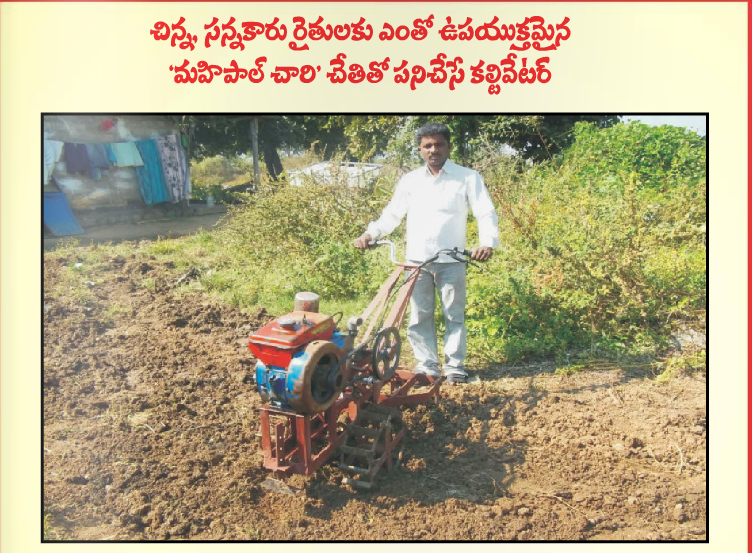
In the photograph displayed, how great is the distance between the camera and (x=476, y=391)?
4.61m

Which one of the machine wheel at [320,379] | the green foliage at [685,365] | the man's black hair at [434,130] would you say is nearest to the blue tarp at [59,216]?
the man's black hair at [434,130]

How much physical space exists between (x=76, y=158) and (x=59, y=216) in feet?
3.98

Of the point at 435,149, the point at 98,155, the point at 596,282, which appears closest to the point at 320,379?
the point at 435,149

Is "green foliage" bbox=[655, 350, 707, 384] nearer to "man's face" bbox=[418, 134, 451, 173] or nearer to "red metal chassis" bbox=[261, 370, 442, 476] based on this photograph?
"red metal chassis" bbox=[261, 370, 442, 476]

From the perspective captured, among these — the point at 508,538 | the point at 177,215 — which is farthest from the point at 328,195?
the point at 177,215

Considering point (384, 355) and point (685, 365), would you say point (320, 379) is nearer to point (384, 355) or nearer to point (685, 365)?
point (384, 355)

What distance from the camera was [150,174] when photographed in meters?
12.7

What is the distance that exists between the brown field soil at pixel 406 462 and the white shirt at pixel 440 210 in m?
1.21

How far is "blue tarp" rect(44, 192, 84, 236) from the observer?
10.9 m

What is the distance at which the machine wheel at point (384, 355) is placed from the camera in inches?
148

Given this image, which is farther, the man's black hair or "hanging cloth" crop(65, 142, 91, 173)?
"hanging cloth" crop(65, 142, 91, 173)

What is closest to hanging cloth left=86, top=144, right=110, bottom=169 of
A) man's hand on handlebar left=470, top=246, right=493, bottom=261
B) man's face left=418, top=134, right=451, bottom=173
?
man's face left=418, top=134, right=451, bottom=173

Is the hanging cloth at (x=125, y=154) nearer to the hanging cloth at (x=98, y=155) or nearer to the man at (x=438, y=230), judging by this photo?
the hanging cloth at (x=98, y=155)

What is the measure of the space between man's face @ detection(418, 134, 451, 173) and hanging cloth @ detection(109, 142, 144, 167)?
947cm
